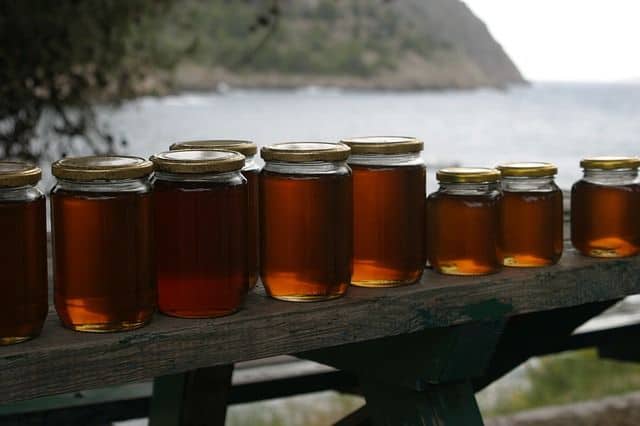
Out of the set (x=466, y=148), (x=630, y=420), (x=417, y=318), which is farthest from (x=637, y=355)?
(x=466, y=148)

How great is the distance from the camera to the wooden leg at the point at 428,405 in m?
1.41

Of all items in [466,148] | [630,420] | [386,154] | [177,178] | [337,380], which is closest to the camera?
[177,178]

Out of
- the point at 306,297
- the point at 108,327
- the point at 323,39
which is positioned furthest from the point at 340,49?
the point at 108,327

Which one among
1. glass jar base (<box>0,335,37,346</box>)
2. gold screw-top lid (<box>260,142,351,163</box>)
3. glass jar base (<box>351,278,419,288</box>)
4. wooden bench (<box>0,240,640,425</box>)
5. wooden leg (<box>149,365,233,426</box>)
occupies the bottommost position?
wooden leg (<box>149,365,233,426</box>)

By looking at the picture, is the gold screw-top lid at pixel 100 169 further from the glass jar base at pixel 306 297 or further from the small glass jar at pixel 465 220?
the small glass jar at pixel 465 220

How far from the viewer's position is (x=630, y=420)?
318cm

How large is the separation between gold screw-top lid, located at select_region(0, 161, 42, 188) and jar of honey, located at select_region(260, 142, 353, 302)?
0.27 meters

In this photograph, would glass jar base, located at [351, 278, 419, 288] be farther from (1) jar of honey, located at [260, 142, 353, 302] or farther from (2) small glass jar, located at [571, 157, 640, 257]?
(2) small glass jar, located at [571, 157, 640, 257]

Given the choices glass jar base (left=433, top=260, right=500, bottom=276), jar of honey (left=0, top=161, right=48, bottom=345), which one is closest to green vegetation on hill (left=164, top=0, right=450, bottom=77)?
glass jar base (left=433, top=260, right=500, bottom=276)

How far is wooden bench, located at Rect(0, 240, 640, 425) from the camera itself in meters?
1.09

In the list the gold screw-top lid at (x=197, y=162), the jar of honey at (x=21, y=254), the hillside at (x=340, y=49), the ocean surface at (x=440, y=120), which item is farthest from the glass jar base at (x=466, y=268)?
the hillside at (x=340, y=49)

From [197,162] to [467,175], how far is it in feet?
1.21

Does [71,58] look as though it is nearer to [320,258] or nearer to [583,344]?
[583,344]

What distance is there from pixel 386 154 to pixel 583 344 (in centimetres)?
141
